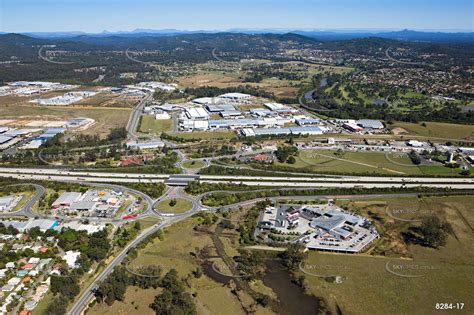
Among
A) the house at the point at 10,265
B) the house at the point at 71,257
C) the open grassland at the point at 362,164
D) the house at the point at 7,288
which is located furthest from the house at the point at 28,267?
the open grassland at the point at 362,164

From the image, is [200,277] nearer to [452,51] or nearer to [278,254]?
[278,254]

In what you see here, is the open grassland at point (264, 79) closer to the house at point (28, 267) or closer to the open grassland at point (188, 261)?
the open grassland at point (188, 261)

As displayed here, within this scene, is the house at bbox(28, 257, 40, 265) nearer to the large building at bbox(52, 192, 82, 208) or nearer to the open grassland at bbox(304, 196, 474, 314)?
the large building at bbox(52, 192, 82, 208)

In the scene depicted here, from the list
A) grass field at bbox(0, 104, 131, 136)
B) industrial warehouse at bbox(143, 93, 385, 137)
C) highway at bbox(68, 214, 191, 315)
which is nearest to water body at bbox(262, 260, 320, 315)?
highway at bbox(68, 214, 191, 315)

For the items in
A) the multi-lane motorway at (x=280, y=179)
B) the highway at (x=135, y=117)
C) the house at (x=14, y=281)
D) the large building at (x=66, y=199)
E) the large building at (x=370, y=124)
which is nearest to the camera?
the house at (x=14, y=281)

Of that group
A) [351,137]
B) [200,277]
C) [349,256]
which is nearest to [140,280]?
[200,277]

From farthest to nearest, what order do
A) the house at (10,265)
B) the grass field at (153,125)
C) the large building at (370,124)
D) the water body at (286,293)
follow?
the large building at (370,124) → the grass field at (153,125) → the house at (10,265) → the water body at (286,293)
